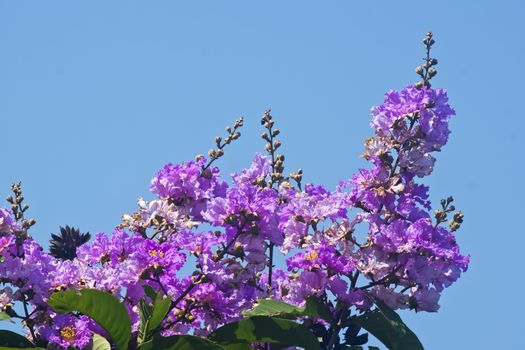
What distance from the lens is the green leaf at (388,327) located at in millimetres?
3062

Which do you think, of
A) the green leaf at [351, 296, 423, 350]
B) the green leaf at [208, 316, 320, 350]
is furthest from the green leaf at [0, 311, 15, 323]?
the green leaf at [351, 296, 423, 350]

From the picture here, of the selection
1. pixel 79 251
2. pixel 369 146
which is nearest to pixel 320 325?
pixel 369 146

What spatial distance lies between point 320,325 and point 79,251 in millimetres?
969

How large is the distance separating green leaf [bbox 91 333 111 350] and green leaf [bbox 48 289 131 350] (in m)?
0.04

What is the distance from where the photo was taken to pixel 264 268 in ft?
11.0

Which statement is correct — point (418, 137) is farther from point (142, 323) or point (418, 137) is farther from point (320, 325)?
point (142, 323)

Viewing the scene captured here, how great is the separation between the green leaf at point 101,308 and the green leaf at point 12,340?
243 mm

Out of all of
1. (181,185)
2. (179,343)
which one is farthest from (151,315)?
(181,185)

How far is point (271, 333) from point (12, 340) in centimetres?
93

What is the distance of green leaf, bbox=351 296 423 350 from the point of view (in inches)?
121

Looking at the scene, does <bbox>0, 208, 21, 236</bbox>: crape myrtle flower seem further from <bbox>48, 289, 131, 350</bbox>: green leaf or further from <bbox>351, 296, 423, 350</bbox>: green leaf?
<bbox>351, 296, 423, 350</bbox>: green leaf


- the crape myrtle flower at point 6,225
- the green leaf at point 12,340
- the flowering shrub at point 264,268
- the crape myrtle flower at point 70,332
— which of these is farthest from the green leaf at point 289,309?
the crape myrtle flower at point 6,225

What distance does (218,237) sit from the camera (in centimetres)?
328

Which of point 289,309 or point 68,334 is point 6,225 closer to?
point 68,334
